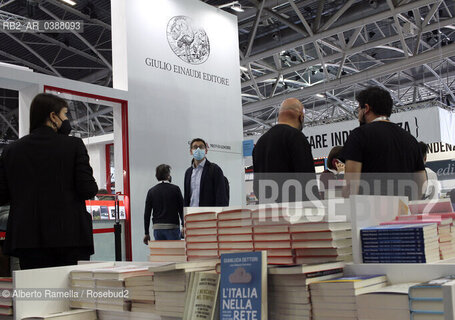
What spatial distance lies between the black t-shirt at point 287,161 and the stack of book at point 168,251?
815 mm

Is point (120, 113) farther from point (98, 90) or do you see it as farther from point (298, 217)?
point (298, 217)

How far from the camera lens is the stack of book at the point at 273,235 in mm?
1626

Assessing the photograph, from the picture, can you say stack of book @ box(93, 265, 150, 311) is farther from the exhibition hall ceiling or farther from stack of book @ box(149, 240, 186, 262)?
the exhibition hall ceiling

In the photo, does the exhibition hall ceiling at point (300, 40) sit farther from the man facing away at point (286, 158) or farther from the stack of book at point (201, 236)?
the stack of book at point (201, 236)

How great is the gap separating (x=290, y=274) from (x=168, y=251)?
840 mm

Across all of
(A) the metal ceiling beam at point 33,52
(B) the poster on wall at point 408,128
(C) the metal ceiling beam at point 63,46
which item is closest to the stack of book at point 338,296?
(B) the poster on wall at point 408,128

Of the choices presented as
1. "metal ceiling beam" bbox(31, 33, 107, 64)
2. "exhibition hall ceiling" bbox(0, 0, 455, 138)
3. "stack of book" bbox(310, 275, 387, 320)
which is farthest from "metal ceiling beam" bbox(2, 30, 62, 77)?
"stack of book" bbox(310, 275, 387, 320)

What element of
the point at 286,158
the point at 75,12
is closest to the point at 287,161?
the point at 286,158

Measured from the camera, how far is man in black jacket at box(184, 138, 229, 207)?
5266mm

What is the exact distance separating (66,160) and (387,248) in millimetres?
1383

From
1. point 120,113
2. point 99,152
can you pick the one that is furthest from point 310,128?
point 120,113

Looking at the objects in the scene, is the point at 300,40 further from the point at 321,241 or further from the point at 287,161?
the point at 321,241

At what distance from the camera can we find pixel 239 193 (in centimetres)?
878

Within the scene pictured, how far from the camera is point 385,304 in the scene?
133 cm
